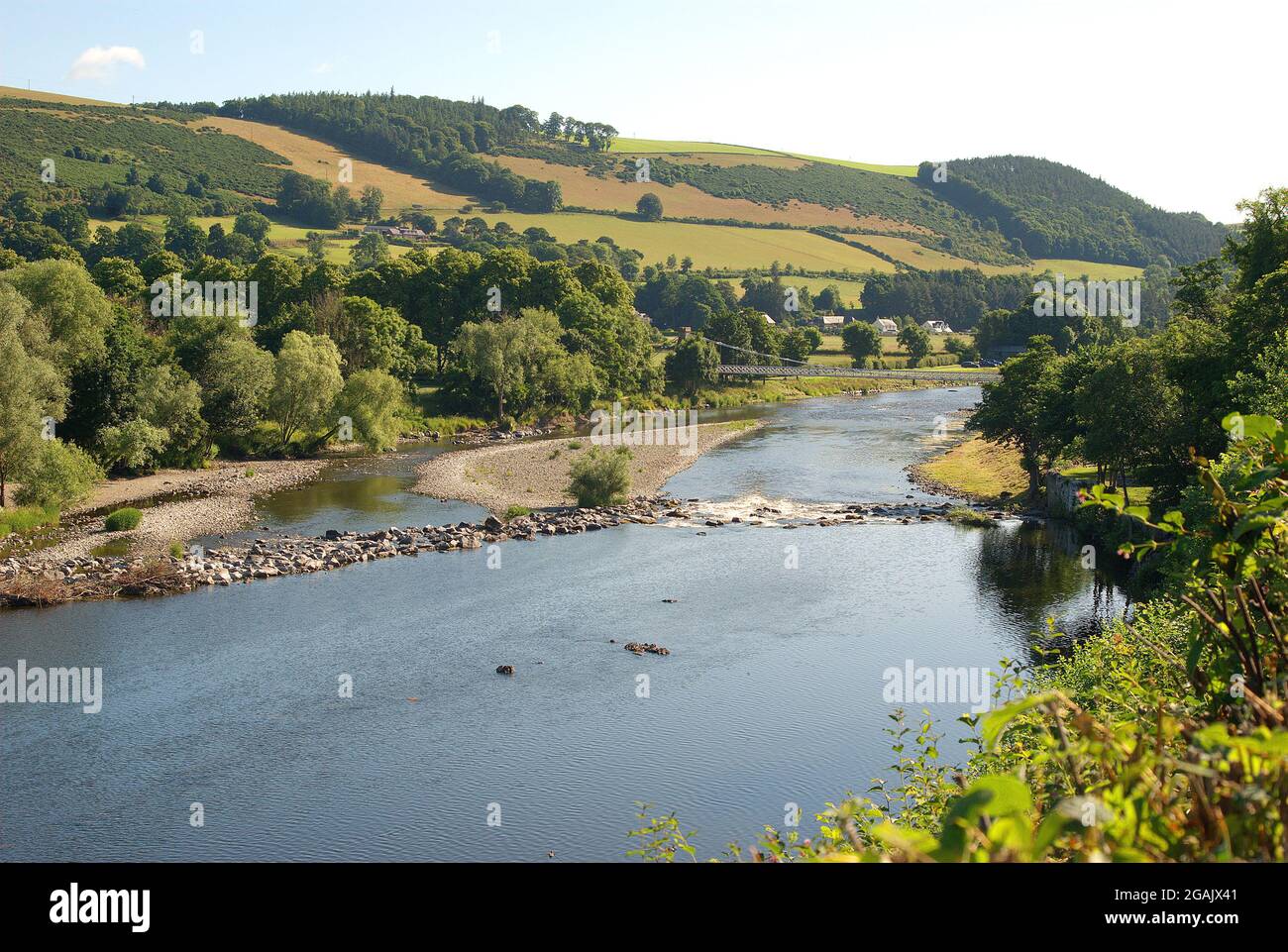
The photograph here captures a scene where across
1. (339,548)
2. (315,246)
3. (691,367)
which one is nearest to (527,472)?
(339,548)

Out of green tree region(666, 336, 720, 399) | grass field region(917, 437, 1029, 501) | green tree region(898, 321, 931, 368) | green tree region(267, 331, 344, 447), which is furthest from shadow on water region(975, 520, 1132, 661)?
green tree region(898, 321, 931, 368)

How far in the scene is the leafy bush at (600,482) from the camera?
5041cm

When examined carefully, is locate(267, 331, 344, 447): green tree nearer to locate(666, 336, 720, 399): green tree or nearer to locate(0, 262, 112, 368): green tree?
locate(0, 262, 112, 368): green tree

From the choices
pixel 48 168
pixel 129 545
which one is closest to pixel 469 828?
pixel 129 545

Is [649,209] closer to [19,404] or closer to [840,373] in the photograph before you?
[840,373]

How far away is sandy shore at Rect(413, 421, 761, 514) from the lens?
52125 millimetres

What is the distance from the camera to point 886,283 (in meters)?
169

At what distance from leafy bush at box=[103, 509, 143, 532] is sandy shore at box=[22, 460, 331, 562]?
30 centimetres

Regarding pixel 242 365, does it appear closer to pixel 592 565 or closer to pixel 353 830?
pixel 592 565

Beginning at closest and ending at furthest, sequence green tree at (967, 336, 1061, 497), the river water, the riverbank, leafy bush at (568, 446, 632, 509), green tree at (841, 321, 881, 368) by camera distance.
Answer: the river water, leafy bush at (568, 446, 632, 509), green tree at (967, 336, 1061, 497), the riverbank, green tree at (841, 321, 881, 368)

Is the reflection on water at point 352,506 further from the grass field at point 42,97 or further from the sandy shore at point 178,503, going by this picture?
the grass field at point 42,97

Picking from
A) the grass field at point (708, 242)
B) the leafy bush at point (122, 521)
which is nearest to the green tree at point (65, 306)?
the leafy bush at point (122, 521)

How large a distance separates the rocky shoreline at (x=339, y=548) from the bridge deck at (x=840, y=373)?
52252 mm

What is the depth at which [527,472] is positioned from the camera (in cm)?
5897
